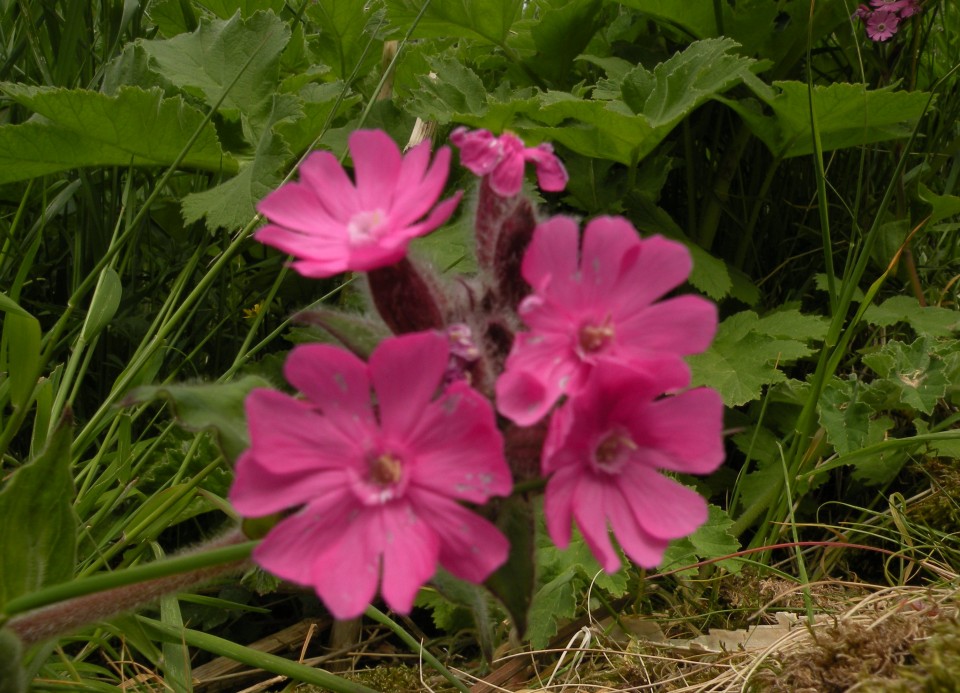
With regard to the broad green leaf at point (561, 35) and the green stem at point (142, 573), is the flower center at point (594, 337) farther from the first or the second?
the broad green leaf at point (561, 35)

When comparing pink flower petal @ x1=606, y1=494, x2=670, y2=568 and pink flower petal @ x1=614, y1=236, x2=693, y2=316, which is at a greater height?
pink flower petal @ x1=614, y1=236, x2=693, y2=316

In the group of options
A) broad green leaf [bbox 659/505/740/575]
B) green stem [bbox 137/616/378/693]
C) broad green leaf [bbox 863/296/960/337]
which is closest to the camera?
green stem [bbox 137/616/378/693]

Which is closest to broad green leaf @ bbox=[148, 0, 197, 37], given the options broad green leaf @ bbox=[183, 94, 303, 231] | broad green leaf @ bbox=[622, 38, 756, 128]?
broad green leaf @ bbox=[183, 94, 303, 231]

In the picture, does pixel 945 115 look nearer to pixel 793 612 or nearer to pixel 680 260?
pixel 793 612

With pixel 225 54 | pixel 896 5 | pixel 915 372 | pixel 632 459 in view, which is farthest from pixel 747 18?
pixel 632 459

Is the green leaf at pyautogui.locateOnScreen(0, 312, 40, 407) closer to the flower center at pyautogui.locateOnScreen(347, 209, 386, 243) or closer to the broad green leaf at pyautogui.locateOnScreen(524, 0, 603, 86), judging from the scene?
the flower center at pyautogui.locateOnScreen(347, 209, 386, 243)
